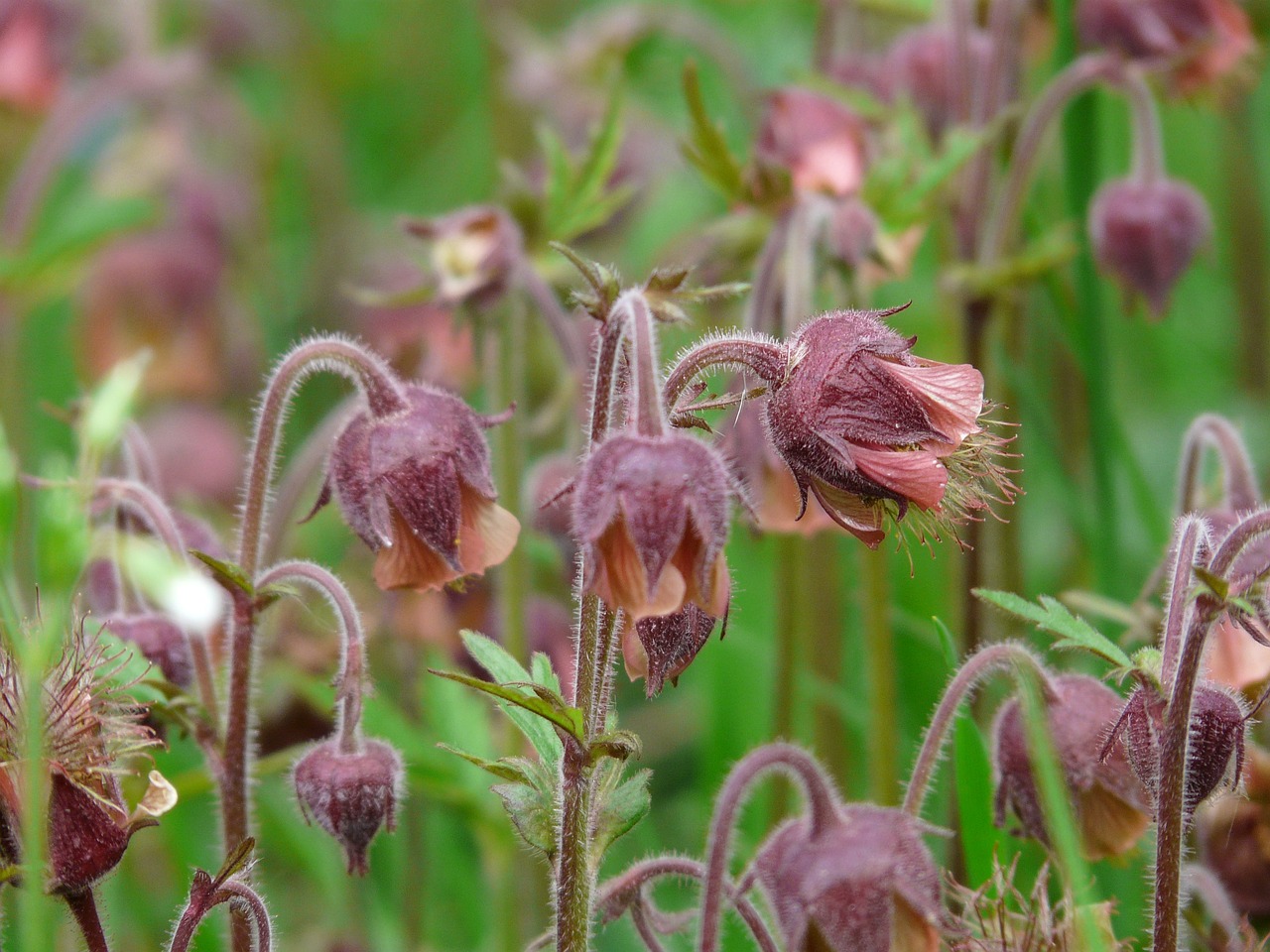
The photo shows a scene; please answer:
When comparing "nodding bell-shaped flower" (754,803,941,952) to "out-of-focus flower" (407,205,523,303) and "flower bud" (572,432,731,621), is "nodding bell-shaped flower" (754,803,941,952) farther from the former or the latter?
"out-of-focus flower" (407,205,523,303)

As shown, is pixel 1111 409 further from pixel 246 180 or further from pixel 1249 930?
pixel 246 180

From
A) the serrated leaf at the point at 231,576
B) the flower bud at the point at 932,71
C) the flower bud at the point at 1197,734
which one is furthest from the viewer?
the flower bud at the point at 932,71


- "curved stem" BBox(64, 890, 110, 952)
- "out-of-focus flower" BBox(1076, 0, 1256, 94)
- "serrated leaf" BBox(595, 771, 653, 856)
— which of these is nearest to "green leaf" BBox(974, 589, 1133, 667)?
"serrated leaf" BBox(595, 771, 653, 856)

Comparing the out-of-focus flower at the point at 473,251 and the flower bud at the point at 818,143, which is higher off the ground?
the flower bud at the point at 818,143

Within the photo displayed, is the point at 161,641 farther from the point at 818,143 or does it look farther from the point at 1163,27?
the point at 1163,27

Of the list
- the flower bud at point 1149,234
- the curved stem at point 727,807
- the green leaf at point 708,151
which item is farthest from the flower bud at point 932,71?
the curved stem at point 727,807

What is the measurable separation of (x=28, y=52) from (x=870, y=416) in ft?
10.2

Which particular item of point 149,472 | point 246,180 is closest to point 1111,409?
point 149,472

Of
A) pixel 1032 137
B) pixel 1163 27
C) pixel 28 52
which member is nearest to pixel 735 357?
pixel 1032 137

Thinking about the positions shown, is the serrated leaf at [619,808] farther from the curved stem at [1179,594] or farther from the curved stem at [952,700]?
the curved stem at [1179,594]

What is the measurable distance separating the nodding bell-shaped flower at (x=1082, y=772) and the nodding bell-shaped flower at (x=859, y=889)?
0.20 metres

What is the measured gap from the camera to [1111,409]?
2391 millimetres

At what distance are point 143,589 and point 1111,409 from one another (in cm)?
145

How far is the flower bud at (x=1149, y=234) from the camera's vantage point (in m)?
2.48
